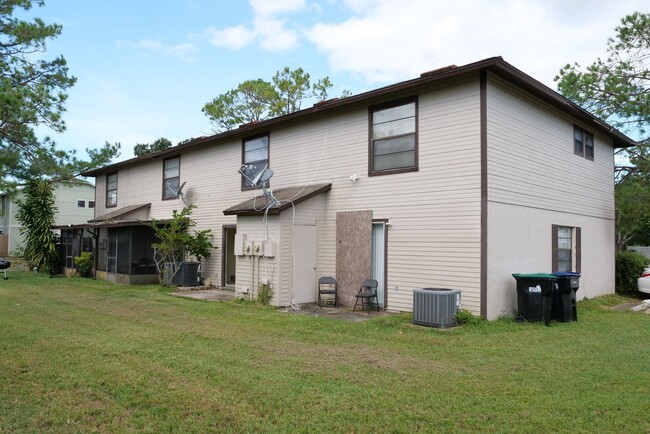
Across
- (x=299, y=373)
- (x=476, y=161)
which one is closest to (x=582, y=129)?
(x=476, y=161)

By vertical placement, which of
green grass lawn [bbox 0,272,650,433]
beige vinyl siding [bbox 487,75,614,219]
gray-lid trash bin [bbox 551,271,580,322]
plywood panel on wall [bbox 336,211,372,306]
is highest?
beige vinyl siding [bbox 487,75,614,219]

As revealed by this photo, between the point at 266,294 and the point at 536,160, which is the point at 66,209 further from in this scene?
the point at 536,160

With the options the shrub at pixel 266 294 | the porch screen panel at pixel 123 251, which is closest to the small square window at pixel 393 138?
the shrub at pixel 266 294

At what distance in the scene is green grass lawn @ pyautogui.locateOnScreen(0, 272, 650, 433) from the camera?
4.14 meters

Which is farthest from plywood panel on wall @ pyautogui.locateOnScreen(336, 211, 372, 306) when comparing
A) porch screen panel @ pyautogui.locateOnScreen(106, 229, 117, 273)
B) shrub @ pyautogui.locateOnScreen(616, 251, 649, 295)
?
porch screen panel @ pyautogui.locateOnScreen(106, 229, 117, 273)

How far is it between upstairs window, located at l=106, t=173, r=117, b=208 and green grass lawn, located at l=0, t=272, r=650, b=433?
468 inches

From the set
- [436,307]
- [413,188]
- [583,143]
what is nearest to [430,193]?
[413,188]

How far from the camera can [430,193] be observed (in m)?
9.75

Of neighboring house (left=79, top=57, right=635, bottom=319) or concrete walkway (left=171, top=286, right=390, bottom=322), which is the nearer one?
neighboring house (left=79, top=57, right=635, bottom=319)

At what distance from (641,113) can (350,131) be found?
8.82m

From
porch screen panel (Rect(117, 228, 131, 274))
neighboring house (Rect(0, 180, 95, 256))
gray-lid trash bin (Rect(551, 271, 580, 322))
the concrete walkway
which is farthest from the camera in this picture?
neighboring house (Rect(0, 180, 95, 256))

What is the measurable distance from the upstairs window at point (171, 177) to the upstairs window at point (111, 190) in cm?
434

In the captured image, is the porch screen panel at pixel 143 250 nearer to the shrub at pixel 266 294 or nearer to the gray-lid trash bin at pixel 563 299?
the shrub at pixel 266 294

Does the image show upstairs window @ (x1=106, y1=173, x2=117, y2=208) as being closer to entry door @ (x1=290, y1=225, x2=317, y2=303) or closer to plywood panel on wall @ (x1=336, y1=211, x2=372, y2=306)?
entry door @ (x1=290, y1=225, x2=317, y2=303)
